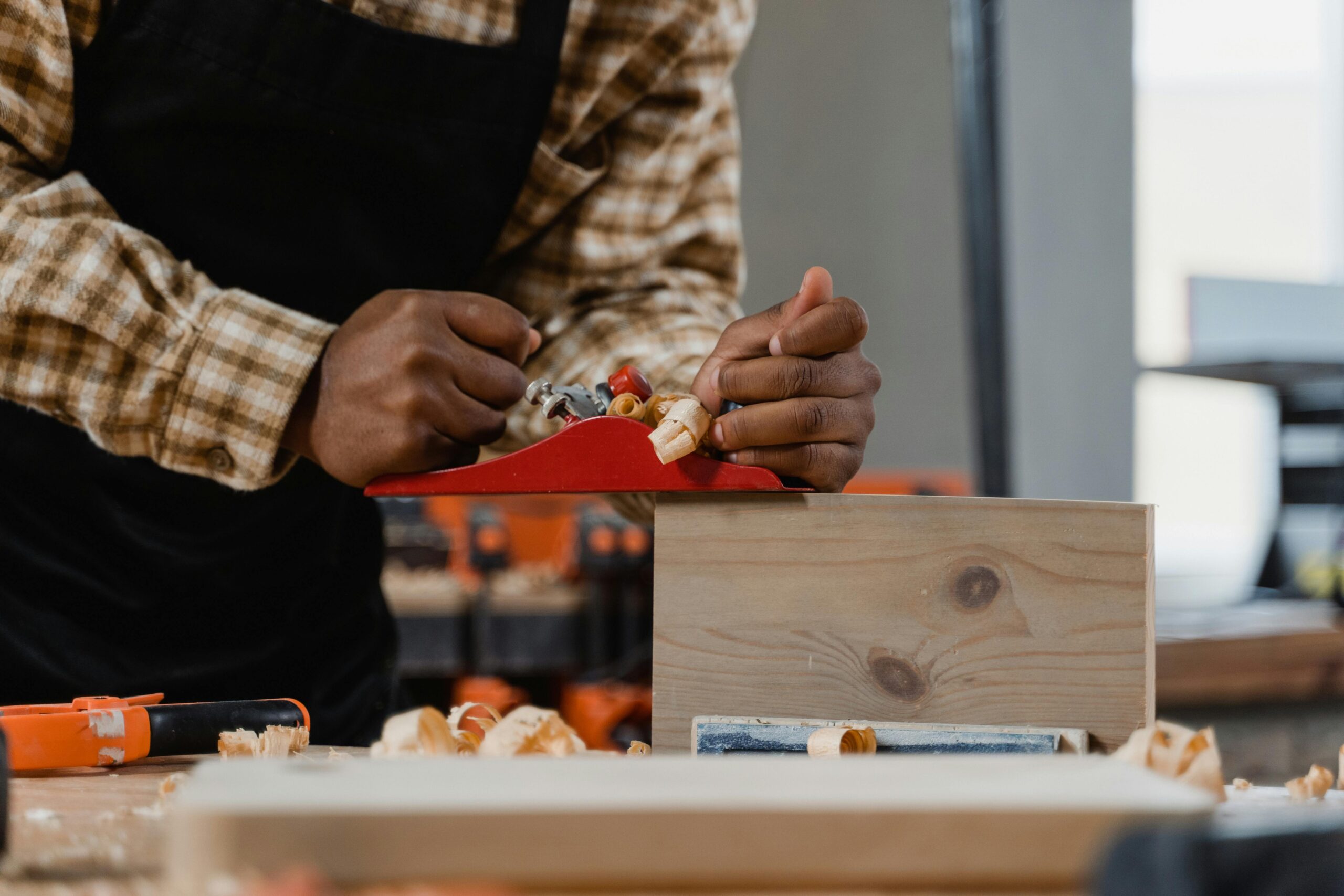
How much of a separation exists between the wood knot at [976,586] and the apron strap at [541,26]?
0.60m

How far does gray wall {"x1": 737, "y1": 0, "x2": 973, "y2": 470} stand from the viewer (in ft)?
9.55

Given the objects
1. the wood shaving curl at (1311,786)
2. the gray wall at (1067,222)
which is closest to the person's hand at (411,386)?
the wood shaving curl at (1311,786)

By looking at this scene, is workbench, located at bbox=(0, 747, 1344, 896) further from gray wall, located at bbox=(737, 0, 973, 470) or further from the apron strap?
gray wall, located at bbox=(737, 0, 973, 470)

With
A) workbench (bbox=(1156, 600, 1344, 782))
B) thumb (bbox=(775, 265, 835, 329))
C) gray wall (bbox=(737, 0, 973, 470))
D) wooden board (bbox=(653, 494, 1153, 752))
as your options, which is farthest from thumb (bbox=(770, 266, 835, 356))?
gray wall (bbox=(737, 0, 973, 470))

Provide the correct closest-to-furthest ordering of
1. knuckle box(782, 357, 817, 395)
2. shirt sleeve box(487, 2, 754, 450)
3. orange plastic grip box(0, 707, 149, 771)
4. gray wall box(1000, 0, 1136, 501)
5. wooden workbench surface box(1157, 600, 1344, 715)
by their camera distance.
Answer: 1. orange plastic grip box(0, 707, 149, 771)
2. knuckle box(782, 357, 817, 395)
3. shirt sleeve box(487, 2, 754, 450)
4. wooden workbench surface box(1157, 600, 1344, 715)
5. gray wall box(1000, 0, 1136, 501)

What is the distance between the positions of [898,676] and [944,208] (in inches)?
102

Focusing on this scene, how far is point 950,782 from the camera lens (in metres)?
0.33

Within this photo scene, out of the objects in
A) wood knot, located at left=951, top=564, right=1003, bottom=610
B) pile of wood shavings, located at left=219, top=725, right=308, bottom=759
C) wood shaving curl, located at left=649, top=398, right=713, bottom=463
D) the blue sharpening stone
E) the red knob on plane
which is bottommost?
pile of wood shavings, located at left=219, top=725, right=308, bottom=759

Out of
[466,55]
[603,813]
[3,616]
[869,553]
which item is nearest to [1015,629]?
[869,553]

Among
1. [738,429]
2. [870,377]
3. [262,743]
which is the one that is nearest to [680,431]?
[738,429]

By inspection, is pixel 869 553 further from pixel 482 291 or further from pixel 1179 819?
pixel 482 291

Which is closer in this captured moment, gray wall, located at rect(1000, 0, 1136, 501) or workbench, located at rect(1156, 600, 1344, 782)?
workbench, located at rect(1156, 600, 1344, 782)

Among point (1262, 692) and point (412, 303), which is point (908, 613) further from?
point (1262, 692)

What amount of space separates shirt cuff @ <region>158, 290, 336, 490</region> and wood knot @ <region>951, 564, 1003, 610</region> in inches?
17.2
